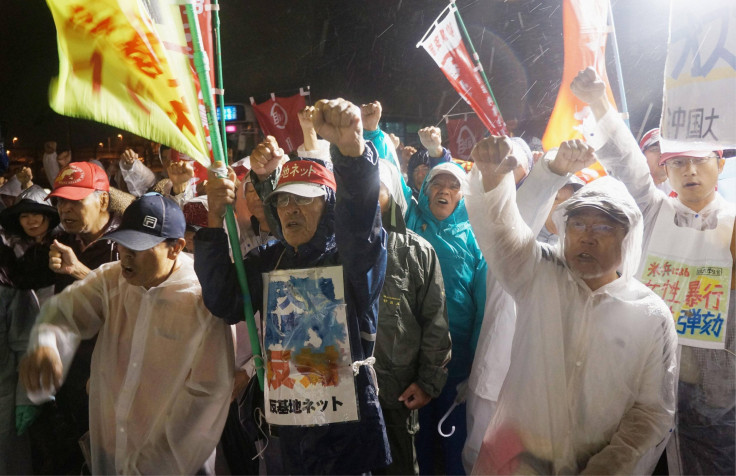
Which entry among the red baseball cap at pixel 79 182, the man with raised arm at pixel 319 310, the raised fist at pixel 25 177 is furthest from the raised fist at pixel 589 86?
the raised fist at pixel 25 177

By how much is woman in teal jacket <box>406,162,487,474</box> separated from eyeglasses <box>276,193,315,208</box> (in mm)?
1288

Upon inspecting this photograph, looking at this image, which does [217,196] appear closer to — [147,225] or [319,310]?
[147,225]

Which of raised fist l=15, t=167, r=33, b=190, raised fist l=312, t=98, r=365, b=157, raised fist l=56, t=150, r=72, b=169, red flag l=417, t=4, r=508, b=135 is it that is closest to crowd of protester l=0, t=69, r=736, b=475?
raised fist l=312, t=98, r=365, b=157

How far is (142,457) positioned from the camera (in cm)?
223

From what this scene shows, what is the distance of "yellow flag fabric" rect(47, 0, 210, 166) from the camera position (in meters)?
1.93

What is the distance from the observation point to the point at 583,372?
209cm

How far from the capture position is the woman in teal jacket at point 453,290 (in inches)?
124

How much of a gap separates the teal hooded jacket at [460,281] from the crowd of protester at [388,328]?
14cm

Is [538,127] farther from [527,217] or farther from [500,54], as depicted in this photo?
[527,217]

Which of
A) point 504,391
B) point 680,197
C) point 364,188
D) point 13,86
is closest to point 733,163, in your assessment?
point 680,197

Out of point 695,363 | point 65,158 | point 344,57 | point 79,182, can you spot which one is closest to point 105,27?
point 79,182

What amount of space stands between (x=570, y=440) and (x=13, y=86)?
13.1 meters

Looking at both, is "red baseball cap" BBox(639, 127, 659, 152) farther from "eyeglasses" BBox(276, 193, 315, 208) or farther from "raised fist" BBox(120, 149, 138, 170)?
"raised fist" BBox(120, 149, 138, 170)

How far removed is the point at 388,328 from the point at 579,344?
1.01 meters
